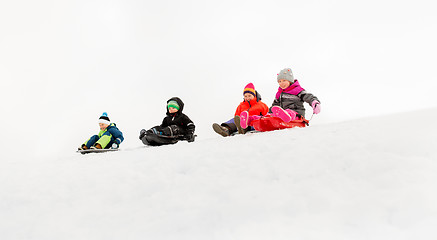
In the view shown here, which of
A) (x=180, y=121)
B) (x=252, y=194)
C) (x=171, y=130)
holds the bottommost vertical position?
(x=252, y=194)

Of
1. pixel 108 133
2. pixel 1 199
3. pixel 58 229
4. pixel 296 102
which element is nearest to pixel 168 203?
pixel 58 229

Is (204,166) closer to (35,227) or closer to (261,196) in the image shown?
(261,196)

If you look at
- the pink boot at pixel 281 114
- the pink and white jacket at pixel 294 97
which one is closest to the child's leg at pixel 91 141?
the pink and white jacket at pixel 294 97

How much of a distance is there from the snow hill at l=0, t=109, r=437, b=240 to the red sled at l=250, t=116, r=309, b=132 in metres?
2.10

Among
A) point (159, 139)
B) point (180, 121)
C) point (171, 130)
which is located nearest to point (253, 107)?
point (180, 121)

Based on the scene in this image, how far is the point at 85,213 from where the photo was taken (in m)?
2.78

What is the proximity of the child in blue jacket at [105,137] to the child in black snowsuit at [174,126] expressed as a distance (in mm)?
635

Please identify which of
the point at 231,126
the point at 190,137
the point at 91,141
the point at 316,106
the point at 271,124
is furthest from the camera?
the point at 91,141

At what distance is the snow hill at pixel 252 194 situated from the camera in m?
2.34

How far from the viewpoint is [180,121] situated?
7.55 m

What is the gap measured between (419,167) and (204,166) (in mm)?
1827

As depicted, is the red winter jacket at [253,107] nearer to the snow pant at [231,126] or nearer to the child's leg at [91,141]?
the snow pant at [231,126]

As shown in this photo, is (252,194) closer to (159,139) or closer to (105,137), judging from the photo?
(159,139)

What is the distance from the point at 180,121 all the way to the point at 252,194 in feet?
16.2
